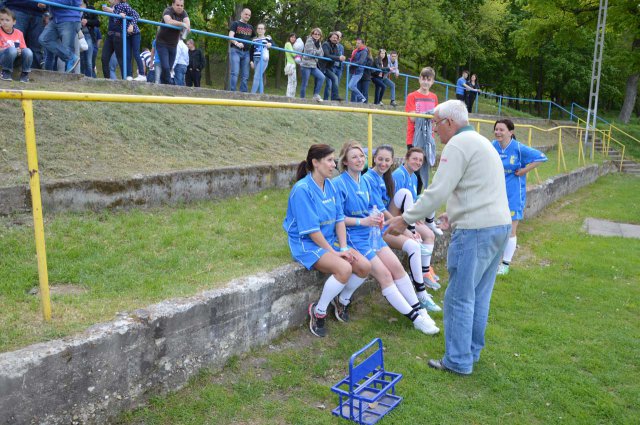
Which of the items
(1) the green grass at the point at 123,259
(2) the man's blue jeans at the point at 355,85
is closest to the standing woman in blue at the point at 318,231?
(1) the green grass at the point at 123,259

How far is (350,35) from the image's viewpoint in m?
25.9

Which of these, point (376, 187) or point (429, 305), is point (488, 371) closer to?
point (429, 305)

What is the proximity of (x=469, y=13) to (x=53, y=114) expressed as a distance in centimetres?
3256

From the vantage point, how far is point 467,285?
401 centimetres

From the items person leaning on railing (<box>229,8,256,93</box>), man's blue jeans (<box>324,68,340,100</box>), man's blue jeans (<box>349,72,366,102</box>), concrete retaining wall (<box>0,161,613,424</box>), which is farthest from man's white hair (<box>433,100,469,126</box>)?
man's blue jeans (<box>349,72,366,102</box>)

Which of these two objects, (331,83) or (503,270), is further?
(331,83)

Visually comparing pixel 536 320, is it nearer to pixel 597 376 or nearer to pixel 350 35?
pixel 597 376

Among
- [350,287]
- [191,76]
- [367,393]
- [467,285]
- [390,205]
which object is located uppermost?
[191,76]

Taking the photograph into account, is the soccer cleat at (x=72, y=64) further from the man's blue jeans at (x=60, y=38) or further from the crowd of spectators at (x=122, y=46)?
the man's blue jeans at (x=60, y=38)

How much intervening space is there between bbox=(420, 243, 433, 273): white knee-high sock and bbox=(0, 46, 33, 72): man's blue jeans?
5666 mm

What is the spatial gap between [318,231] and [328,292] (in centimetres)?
50

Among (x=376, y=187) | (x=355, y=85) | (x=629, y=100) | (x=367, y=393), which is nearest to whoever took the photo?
(x=367, y=393)

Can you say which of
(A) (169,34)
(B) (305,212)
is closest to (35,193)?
(B) (305,212)

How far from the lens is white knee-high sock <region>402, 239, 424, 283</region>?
557 cm
